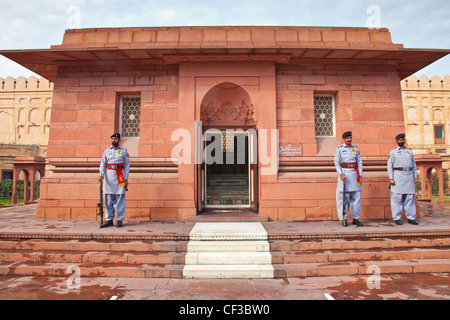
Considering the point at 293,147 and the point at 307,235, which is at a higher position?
the point at 293,147

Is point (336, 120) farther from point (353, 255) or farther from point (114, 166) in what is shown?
point (114, 166)

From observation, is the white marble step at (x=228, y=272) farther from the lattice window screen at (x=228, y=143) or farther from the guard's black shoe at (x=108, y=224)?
the lattice window screen at (x=228, y=143)

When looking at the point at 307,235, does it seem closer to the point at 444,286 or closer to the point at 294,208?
the point at 294,208

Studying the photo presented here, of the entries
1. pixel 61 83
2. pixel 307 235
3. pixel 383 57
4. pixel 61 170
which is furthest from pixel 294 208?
pixel 61 83

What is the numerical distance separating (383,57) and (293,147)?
326cm

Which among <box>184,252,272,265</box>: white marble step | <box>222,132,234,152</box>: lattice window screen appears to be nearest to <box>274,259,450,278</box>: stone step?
<box>184,252,272,265</box>: white marble step

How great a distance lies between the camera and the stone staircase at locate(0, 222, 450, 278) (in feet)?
13.8

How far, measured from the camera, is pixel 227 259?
4461mm

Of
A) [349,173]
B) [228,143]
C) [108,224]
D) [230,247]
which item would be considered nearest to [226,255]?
[230,247]

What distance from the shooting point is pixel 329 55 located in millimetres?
6750

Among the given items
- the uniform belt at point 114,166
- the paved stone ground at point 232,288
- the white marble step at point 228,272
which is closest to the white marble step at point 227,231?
the white marble step at point 228,272

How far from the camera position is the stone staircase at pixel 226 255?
4.20 metres

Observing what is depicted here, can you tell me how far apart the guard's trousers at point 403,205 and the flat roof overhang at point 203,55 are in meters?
3.46

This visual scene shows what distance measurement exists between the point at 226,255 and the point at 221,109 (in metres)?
4.08
